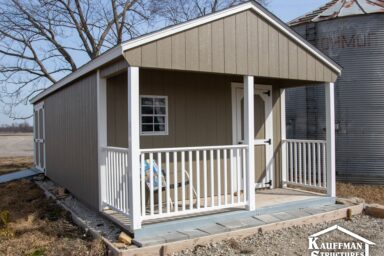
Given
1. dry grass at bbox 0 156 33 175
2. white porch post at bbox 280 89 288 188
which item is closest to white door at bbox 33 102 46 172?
dry grass at bbox 0 156 33 175

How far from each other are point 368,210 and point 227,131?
2.55 metres

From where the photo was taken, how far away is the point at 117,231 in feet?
15.8

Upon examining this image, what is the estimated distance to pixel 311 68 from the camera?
6.05 m

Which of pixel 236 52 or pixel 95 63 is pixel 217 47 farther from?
pixel 95 63

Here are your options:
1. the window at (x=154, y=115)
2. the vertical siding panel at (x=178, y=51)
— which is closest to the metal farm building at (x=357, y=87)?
the window at (x=154, y=115)

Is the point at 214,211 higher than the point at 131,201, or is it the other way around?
the point at 131,201

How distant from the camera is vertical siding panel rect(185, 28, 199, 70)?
15.8 ft

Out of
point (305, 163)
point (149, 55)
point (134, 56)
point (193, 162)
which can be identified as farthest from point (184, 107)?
point (305, 163)

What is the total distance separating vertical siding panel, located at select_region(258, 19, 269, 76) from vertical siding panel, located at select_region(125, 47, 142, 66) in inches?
73.7

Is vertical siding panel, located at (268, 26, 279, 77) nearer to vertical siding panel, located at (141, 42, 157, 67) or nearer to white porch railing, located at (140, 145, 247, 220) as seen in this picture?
white porch railing, located at (140, 145, 247, 220)

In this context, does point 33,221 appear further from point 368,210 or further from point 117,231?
point 368,210

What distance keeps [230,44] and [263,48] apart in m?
0.60

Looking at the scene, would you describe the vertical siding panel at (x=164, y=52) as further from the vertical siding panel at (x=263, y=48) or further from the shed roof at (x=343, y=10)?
the shed roof at (x=343, y=10)

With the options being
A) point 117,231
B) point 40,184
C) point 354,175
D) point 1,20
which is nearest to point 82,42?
point 1,20
